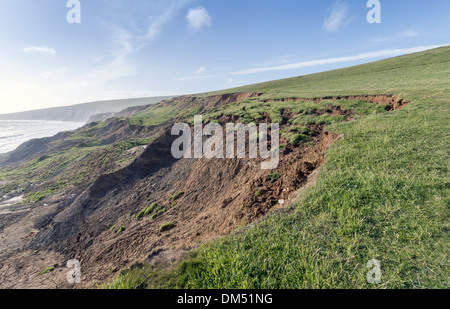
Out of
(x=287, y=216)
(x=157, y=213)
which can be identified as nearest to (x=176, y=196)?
(x=157, y=213)

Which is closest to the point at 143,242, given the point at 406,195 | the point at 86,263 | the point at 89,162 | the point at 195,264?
the point at 86,263

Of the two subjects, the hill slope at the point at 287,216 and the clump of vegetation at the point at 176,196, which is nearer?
the hill slope at the point at 287,216

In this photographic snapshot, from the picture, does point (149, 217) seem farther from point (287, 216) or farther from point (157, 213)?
point (287, 216)

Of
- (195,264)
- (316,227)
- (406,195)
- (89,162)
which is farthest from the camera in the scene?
(89,162)

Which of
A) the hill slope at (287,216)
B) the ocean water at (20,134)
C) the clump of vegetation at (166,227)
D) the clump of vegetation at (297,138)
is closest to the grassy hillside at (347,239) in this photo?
Result: the hill slope at (287,216)

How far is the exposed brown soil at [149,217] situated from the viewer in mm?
7941

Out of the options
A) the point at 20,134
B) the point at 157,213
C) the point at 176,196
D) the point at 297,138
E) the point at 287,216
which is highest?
the point at 20,134

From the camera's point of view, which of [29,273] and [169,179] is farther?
[169,179]

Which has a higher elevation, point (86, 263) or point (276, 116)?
point (276, 116)

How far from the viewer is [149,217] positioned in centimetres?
1416

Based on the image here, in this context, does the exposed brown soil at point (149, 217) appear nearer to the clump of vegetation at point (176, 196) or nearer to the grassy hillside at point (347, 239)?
the clump of vegetation at point (176, 196)

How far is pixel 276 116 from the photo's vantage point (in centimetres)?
1870

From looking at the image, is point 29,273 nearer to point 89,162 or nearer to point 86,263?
point 86,263
